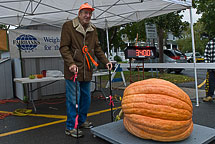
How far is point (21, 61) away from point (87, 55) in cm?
408

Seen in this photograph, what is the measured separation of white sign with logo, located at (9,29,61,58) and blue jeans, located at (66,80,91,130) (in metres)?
3.98

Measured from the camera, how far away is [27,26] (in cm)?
746

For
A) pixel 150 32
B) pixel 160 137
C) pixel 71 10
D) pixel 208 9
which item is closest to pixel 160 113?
pixel 160 137

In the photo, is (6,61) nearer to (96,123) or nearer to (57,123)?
(57,123)

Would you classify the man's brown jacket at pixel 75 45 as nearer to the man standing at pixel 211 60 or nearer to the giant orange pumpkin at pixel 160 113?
the giant orange pumpkin at pixel 160 113

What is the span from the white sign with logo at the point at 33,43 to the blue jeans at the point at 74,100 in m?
3.98

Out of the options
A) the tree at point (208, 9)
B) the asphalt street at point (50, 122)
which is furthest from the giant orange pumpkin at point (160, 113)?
the tree at point (208, 9)

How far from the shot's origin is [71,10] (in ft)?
22.1

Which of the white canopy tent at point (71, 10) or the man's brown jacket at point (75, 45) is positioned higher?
the white canopy tent at point (71, 10)

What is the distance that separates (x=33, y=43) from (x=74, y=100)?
14.9 feet

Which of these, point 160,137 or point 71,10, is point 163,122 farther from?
point 71,10

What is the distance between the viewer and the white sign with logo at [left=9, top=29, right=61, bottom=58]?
703cm

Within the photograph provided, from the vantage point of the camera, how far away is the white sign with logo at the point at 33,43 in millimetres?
7027

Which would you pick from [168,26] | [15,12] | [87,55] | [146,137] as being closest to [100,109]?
[87,55]
